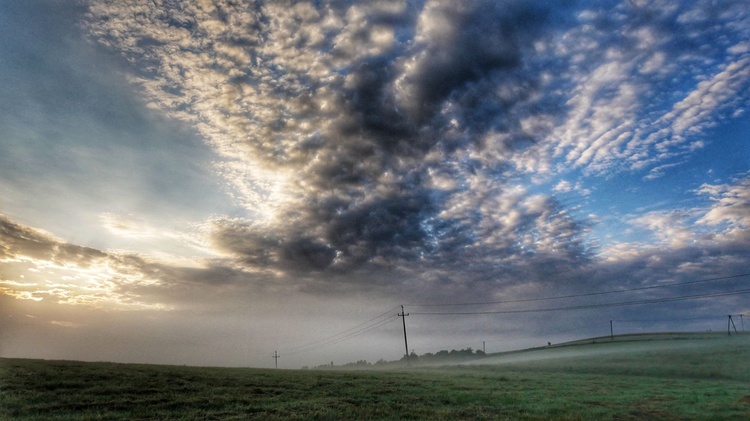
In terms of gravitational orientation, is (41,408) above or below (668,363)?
above

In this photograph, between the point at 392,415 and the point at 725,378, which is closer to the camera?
the point at 392,415

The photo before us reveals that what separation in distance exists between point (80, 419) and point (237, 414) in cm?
745

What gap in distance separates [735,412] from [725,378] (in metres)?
49.5

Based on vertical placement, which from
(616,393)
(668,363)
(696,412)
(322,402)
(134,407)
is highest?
(134,407)

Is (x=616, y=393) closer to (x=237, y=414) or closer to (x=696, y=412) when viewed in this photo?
(x=696, y=412)

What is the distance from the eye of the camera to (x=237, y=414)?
22812 millimetres

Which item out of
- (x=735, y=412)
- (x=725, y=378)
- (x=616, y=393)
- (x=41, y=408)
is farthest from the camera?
(x=725, y=378)

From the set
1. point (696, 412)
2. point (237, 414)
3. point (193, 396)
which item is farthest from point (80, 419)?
point (696, 412)

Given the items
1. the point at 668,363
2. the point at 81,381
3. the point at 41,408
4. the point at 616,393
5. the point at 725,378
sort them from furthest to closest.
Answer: the point at 668,363
the point at 725,378
the point at 616,393
the point at 81,381
the point at 41,408

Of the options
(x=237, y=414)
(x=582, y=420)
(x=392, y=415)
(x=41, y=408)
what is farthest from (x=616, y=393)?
(x=41, y=408)

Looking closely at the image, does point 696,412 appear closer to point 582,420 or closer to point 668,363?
point 582,420

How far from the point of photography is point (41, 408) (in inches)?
859

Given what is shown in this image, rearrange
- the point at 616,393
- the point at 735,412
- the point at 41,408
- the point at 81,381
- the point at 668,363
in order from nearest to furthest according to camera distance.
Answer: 1. the point at 41,408
2. the point at 735,412
3. the point at 81,381
4. the point at 616,393
5. the point at 668,363

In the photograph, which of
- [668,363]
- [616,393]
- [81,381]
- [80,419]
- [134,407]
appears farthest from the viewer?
[668,363]
